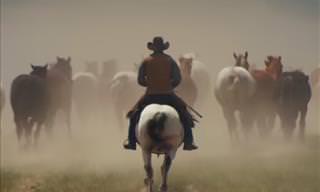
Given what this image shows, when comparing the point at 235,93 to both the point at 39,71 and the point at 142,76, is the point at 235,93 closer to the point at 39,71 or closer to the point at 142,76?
the point at 39,71

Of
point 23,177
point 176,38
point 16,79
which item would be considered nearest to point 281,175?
point 23,177

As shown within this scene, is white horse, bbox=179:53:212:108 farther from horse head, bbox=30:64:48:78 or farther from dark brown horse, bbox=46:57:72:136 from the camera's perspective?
horse head, bbox=30:64:48:78

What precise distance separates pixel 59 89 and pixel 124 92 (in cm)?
244

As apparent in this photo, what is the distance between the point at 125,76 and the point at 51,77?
9.34 ft

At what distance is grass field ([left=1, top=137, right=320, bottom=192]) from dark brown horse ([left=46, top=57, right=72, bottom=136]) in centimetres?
396

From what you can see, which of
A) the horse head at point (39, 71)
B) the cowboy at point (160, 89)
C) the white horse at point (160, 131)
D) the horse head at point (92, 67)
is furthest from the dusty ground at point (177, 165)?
the horse head at point (92, 67)

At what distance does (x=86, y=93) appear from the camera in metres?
30.2

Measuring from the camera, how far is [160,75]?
57.9 ft

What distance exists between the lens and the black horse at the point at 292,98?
84.7 ft

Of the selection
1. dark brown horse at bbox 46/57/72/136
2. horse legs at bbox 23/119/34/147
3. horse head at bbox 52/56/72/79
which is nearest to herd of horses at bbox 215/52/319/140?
dark brown horse at bbox 46/57/72/136

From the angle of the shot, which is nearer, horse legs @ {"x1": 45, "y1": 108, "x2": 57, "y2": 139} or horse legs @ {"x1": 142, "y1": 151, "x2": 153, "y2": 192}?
horse legs @ {"x1": 142, "y1": 151, "x2": 153, "y2": 192}

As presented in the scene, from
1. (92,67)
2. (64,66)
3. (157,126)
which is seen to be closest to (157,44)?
(157,126)

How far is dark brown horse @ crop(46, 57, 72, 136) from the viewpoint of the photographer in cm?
2686

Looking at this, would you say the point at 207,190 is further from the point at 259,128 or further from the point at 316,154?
the point at 259,128
